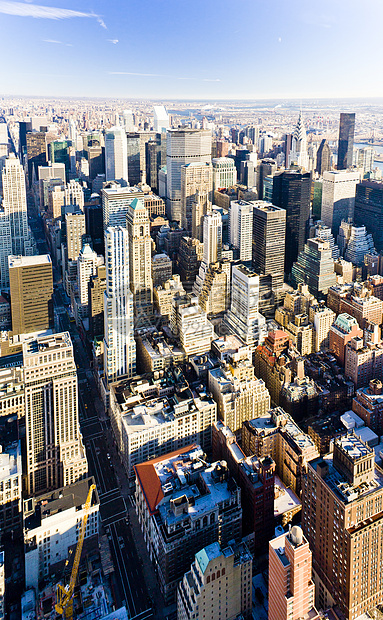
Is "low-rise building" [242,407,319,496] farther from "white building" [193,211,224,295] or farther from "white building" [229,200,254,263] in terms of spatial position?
"white building" [229,200,254,263]

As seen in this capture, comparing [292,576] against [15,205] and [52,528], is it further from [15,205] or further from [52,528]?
[15,205]

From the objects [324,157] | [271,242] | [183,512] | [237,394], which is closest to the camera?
[183,512]

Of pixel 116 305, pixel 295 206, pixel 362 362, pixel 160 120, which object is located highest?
pixel 160 120

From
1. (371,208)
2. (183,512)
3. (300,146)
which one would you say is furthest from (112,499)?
(300,146)

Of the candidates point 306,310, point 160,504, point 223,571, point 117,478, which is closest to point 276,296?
point 306,310

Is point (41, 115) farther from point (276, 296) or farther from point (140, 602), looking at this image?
point (140, 602)

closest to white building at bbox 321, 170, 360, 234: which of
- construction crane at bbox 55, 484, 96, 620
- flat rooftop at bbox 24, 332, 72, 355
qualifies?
flat rooftop at bbox 24, 332, 72, 355

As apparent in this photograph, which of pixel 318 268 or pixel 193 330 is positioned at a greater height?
pixel 318 268
